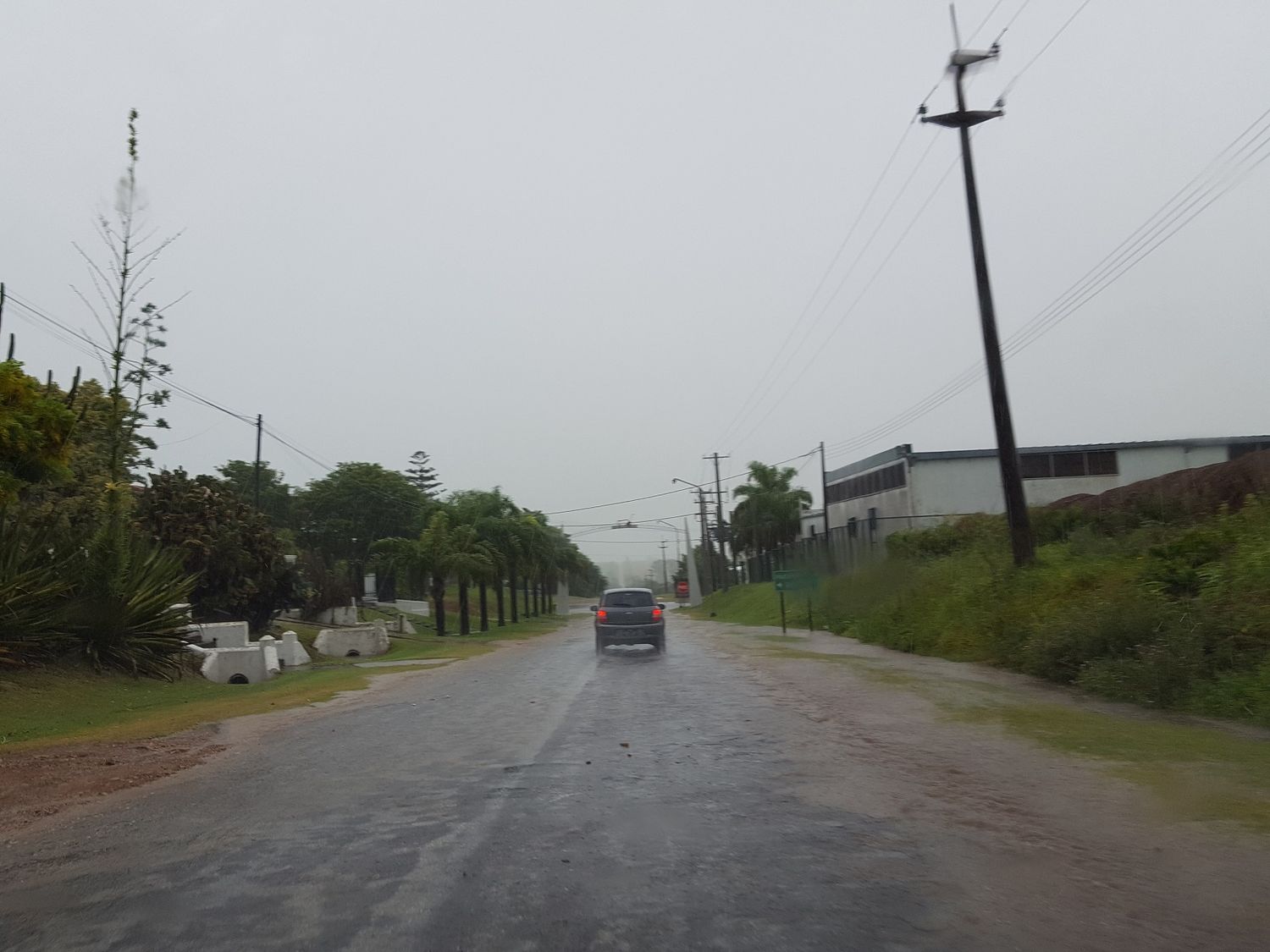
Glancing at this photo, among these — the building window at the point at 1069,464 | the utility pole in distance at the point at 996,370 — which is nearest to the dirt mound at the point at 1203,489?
the utility pole in distance at the point at 996,370

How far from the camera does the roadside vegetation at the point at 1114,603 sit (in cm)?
1267

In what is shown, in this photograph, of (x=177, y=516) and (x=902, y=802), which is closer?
(x=902, y=802)

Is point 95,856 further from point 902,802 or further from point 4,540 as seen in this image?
point 4,540

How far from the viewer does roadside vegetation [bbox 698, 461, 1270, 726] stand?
12.7 meters

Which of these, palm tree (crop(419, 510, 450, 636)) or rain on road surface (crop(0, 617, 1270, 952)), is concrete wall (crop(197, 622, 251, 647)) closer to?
rain on road surface (crop(0, 617, 1270, 952))

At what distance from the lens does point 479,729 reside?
40.6 ft

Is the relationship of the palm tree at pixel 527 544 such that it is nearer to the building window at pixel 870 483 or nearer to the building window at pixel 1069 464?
the building window at pixel 870 483

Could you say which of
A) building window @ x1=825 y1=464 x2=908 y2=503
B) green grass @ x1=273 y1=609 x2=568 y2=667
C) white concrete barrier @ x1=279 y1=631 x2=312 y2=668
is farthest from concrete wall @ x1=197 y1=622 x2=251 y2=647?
building window @ x1=825 y1=464 x2=908 y2=503

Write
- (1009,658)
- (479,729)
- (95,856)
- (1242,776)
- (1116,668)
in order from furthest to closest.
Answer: (1009,658) < (1116,668) < (479,729) < (1242,776) < (95,856)

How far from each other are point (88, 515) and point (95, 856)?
22039mm

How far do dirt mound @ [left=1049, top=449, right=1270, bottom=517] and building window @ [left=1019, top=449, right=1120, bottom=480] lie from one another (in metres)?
26.8

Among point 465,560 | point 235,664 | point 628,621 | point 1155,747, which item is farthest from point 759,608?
point 1155,747

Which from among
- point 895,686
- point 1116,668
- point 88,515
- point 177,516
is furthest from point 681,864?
point 177,516

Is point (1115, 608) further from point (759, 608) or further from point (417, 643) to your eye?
point (759, 608)
